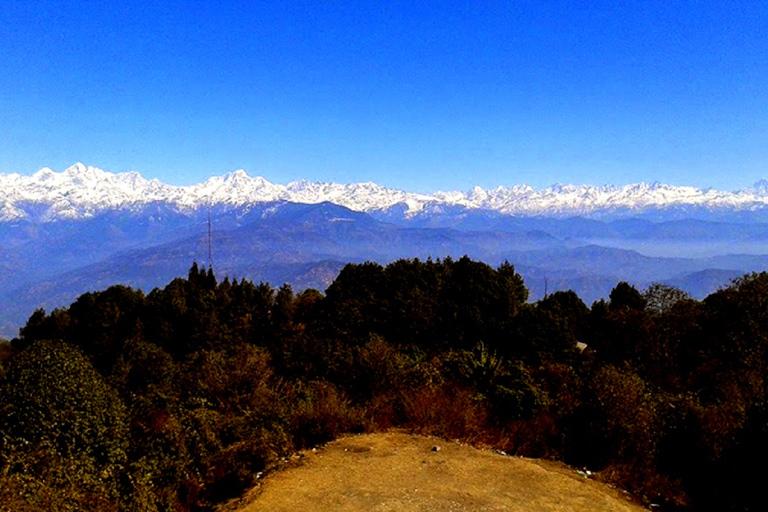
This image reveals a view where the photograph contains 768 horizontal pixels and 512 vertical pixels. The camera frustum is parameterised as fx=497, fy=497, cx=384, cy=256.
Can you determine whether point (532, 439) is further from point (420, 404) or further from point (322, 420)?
point (322, 420)

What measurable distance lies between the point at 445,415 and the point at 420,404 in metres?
0.83

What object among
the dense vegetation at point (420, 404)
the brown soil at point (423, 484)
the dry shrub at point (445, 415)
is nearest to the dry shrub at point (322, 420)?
the dense vegetation at point (420, 404)

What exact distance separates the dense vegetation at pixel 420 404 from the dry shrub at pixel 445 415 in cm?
Result: 5

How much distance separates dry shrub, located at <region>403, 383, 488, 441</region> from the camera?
14.0 meters

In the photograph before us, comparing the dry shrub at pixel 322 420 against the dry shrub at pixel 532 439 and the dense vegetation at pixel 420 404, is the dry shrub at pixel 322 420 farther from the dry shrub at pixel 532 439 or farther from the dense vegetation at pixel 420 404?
the dry shrub at pixel 532 439

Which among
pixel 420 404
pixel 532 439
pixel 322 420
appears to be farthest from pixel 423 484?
pixel 532 439

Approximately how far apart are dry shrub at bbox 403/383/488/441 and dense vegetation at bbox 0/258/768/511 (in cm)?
5

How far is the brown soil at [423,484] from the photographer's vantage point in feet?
31.2

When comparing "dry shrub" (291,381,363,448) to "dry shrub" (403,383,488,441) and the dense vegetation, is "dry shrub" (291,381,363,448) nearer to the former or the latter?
the dense vegetation

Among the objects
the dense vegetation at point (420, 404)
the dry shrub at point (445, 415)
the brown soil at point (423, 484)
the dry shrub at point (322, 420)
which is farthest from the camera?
the dry shrub at point (445, 415)

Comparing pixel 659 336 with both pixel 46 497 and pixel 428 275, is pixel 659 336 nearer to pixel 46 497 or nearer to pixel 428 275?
pixel 428 275

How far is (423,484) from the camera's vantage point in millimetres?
10383

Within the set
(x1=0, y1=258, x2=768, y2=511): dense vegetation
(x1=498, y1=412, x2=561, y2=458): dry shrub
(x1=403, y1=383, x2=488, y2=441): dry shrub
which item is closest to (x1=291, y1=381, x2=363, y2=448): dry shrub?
(x1=0, y1=258, x2=768, y2=511): dense vegetation

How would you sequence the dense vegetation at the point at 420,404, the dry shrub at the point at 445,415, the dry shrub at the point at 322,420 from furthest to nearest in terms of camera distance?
the dry shrub at the point at 445,415 → the dry shrub at the point at 322,420 → the dense vegetation at the point at 420,404
